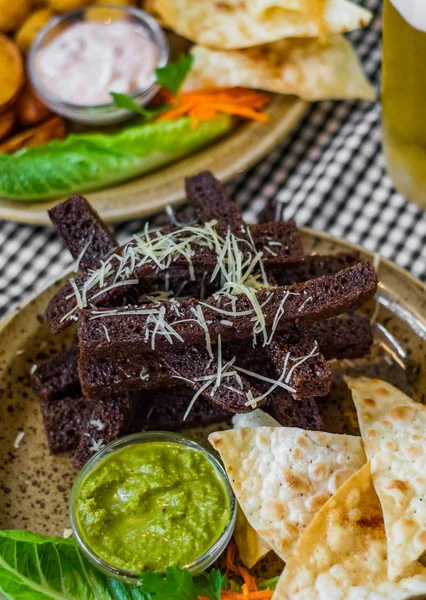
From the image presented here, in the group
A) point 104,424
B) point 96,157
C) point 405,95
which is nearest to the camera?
Answer: point 104,424

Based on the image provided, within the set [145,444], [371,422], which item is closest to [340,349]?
[371,422]

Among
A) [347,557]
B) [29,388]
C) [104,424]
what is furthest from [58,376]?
[347,557]

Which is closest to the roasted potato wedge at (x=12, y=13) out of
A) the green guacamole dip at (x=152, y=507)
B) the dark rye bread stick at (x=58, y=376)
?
the dark rye bread stick at (x=58, y=376)

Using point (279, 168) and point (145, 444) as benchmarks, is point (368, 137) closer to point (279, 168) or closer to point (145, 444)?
point (279, 168)

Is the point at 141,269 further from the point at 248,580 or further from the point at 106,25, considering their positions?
the point at 106,25

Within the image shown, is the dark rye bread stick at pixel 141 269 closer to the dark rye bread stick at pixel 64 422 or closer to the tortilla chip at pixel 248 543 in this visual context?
Answer: the dark rye bread stick at pixel 64 422
